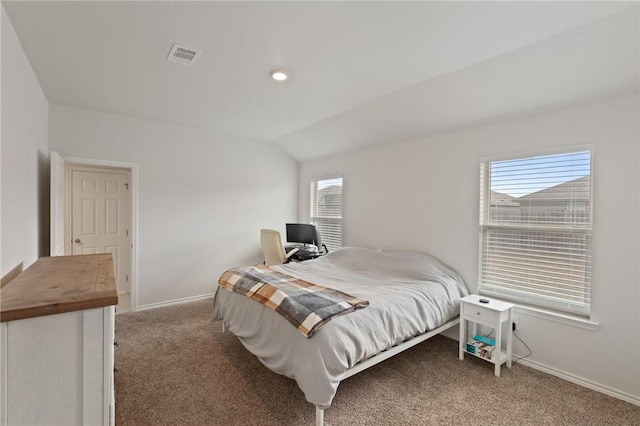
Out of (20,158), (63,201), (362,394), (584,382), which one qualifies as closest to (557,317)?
(584,382)

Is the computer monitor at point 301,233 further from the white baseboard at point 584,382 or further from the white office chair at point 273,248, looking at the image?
the white baseboard at point 584,382

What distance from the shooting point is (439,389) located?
230 centimetres

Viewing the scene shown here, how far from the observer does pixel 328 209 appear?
→ 5.02 m

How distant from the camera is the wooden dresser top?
0.99 m

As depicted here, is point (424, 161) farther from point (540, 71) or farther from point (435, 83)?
point (540, 71)

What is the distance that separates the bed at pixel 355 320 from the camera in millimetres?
1852

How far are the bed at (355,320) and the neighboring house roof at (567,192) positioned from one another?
3.63 ft

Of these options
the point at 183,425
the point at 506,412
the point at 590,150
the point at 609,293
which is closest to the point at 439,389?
the point at 506,412

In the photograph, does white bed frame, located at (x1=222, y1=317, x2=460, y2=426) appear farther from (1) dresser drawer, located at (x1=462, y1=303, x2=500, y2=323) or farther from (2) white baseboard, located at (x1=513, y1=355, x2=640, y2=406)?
(2) white baseboard, located at (x1=513, y1=355, x2=640, y2=406)

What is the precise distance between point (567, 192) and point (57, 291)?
346 cm

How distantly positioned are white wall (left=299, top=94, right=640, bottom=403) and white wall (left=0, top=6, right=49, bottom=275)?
3.57 m

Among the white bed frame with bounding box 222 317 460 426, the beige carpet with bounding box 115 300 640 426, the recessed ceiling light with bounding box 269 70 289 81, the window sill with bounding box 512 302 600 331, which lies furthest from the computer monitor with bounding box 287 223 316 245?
the window sill with bounding box 512 302 600 331

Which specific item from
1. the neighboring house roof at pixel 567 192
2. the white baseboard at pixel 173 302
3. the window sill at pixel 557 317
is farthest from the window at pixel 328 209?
the neighboring house roof at pixel 567 192

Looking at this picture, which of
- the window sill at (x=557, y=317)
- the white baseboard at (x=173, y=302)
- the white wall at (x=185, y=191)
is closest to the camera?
the window sill at (x=557, y=317)
